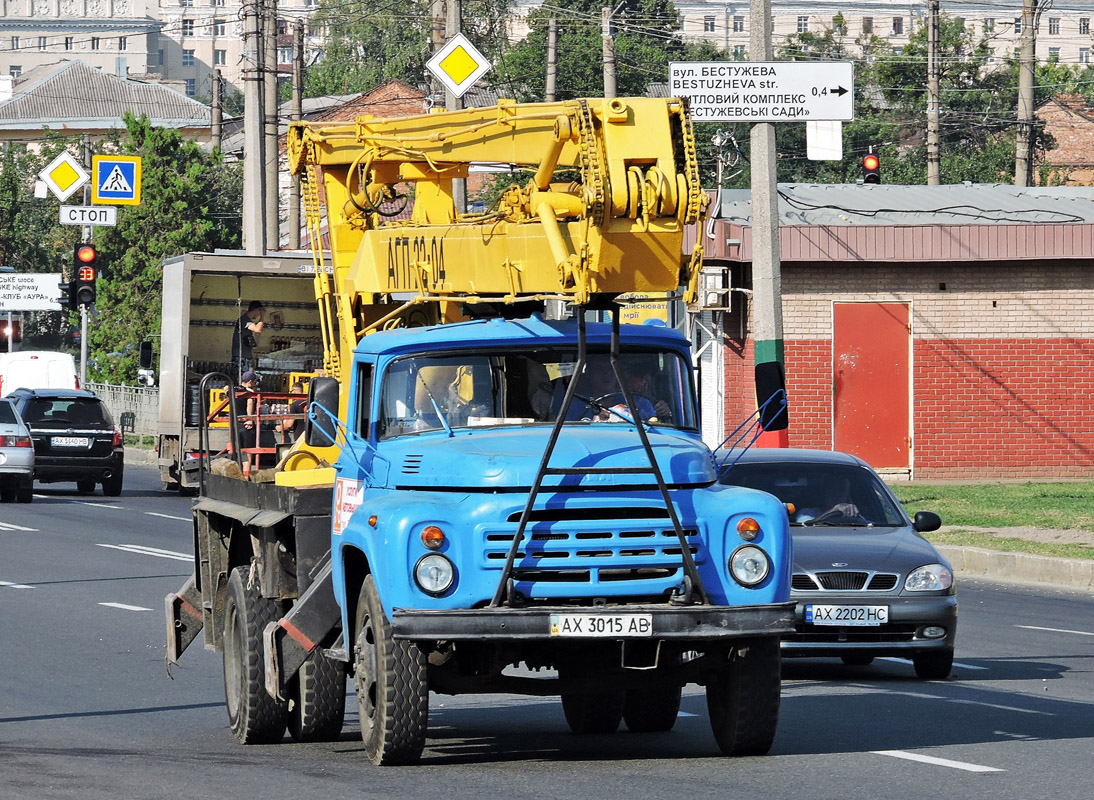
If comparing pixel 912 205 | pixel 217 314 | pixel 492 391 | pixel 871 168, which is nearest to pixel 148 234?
pixel 871 168

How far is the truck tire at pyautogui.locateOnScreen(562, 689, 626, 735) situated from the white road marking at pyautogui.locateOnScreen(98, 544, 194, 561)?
11318mm

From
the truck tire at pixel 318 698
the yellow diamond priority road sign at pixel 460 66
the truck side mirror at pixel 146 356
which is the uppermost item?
the yellow diamond priority road sign at pixel 460 66

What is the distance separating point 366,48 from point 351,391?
107 meters

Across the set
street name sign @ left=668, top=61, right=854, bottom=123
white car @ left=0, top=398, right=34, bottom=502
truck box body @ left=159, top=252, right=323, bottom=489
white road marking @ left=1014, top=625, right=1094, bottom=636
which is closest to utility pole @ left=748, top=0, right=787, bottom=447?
street name sign @ left=668, top=61, right=854, bottom=123

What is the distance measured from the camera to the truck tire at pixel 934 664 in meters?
12.0

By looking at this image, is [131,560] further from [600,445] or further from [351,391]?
[600,445]

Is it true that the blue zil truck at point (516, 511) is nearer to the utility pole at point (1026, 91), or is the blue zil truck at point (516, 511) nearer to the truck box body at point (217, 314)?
the truck box body at point (217, 314)

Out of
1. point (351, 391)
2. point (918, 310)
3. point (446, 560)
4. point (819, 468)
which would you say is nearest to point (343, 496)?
point (351, 391)

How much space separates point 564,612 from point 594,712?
2.11m

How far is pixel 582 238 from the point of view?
8961 mm

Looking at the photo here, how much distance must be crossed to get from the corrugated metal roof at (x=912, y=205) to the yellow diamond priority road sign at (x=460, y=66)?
7.66 metres

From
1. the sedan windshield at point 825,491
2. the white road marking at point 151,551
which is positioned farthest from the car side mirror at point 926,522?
the white road marking at point 151,551

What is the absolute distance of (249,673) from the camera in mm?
9414

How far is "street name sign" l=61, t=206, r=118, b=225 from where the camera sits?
37.9m
